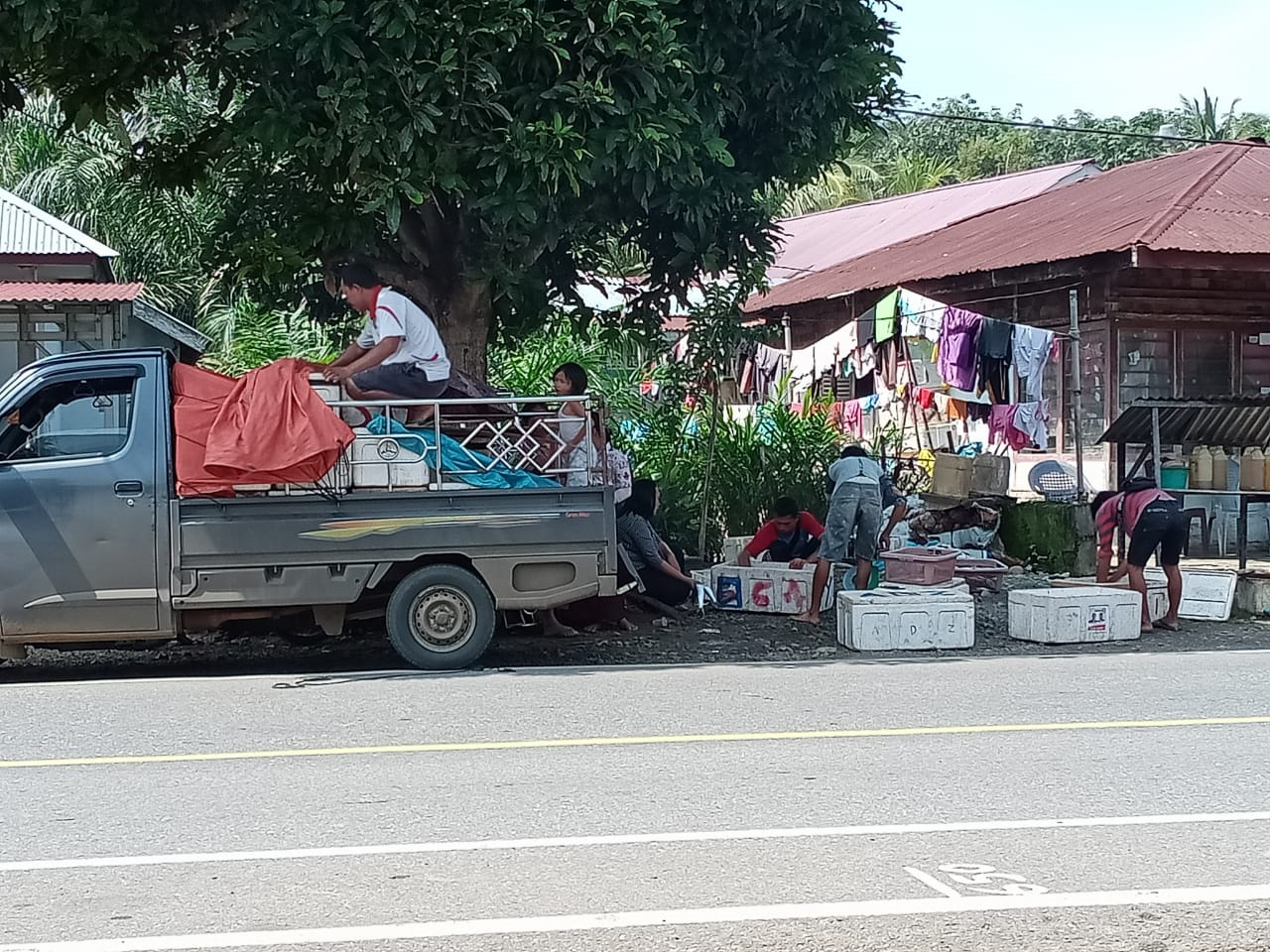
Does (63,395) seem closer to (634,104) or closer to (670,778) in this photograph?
Answer: (634,104)

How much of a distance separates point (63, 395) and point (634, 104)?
4160 mm

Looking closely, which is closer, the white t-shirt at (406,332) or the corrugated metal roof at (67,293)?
the white t-shirt at (406,332)

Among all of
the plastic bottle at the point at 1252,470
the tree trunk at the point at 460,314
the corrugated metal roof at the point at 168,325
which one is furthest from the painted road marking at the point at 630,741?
the corrugated metal roof at the point at 168,325

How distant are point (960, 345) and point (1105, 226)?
3.04 metres

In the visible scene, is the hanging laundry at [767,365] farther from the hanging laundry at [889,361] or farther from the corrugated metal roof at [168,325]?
the corrugated metal roof at [168,325]

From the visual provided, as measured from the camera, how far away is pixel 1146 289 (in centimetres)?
1847

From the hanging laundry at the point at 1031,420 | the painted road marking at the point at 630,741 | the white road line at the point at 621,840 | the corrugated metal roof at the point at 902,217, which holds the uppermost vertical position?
the corrugated metal roof at the point at 902,217

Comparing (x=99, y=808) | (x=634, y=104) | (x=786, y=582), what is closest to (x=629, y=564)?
(x=786, y=582)

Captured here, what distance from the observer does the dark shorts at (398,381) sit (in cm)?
1038

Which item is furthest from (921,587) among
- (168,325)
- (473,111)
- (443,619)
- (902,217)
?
(902,217)

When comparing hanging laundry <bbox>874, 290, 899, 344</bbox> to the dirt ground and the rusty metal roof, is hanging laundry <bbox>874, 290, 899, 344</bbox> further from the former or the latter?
the dirt ground

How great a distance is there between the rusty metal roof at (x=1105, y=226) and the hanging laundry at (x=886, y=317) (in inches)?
63.1

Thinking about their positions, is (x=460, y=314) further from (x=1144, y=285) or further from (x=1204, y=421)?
(x=1144, y=285)

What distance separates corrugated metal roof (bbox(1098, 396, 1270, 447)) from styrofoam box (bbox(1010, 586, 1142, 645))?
11.6ft
